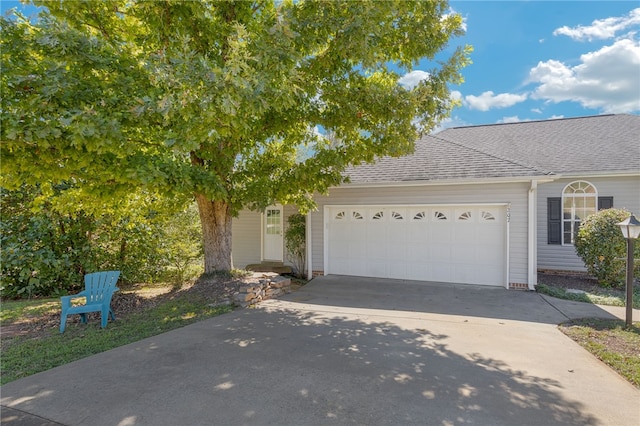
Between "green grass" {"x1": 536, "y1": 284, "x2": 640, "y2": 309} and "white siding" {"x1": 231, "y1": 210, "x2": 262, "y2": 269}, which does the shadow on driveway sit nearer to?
"green grass" {"x1": 536, "y1": 284, "x2": 640, "y2": 309}

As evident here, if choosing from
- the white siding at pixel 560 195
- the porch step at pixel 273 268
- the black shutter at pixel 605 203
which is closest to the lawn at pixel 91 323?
the porch step at pixel 273 268

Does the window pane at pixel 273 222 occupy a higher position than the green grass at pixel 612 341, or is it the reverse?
the window pane at pixel 273 222

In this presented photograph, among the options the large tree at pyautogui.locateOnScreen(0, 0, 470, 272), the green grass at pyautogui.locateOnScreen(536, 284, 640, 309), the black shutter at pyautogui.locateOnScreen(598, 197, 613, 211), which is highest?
the large tree at pyautogui.locateOnScreen(0, 0, 470, 272)

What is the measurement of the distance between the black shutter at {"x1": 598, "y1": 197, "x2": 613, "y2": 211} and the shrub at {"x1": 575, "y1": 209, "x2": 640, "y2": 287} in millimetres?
1661

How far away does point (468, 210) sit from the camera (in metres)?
9.20

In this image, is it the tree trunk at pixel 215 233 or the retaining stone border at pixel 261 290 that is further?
the tree trunk at pixel 215 233

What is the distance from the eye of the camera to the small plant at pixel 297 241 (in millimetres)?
11133

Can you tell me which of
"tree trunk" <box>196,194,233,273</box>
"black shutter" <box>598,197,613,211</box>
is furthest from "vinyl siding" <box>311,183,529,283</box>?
"black shutter" <box>598,197,613,211</box>

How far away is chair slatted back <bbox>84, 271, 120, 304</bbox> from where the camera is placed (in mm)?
6070

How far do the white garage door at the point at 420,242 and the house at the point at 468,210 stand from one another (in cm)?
3

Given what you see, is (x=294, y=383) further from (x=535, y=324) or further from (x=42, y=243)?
(x=42, y=243)

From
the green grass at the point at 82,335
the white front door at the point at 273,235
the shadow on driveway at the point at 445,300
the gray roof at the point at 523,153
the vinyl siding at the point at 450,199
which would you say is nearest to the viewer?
the green grass at the point at 82,335

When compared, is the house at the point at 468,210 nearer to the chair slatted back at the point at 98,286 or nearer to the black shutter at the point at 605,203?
the black shutter at the point at 605,203

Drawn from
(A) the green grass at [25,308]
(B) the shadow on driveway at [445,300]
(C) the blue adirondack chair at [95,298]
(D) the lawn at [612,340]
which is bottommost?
(A) the green grass at [25,308]
